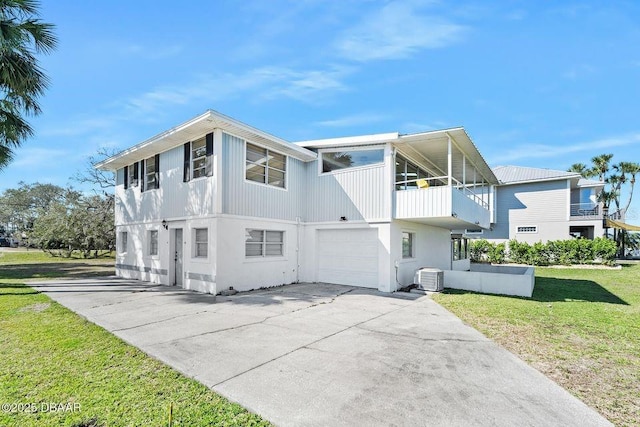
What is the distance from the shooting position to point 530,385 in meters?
3.75

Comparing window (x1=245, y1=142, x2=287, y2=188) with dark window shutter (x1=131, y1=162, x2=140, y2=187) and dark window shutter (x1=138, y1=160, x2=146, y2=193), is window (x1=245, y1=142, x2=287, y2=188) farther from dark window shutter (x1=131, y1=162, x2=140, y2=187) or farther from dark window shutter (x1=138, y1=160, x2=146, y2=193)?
dark window shutter (x1=131, y1=162, x2=140, y2=187)

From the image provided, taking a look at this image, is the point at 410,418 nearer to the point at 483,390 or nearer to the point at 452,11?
the point at 483,390

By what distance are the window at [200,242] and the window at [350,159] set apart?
16.4ft

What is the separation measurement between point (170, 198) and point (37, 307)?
4.92 meters

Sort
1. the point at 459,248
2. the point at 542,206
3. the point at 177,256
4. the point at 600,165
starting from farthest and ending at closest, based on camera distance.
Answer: the point at 600,165, the point at 542,206, the point at 459,248, the point at 177,256

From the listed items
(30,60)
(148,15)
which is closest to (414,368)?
(148,15)

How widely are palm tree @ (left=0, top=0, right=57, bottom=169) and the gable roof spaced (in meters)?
28.5

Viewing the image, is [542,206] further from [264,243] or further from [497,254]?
[264,243]

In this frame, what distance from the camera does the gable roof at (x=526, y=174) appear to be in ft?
78.8

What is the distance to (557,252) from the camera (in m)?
21.3

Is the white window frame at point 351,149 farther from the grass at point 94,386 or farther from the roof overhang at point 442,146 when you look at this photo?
the grass at point 94,386

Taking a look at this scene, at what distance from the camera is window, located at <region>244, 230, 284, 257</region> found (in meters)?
10.3

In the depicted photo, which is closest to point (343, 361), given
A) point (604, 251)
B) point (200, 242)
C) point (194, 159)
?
point (200, 242)

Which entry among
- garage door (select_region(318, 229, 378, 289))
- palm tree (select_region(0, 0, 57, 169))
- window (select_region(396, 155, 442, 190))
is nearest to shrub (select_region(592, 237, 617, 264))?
window (select_region(396, 155, 442, 190))
